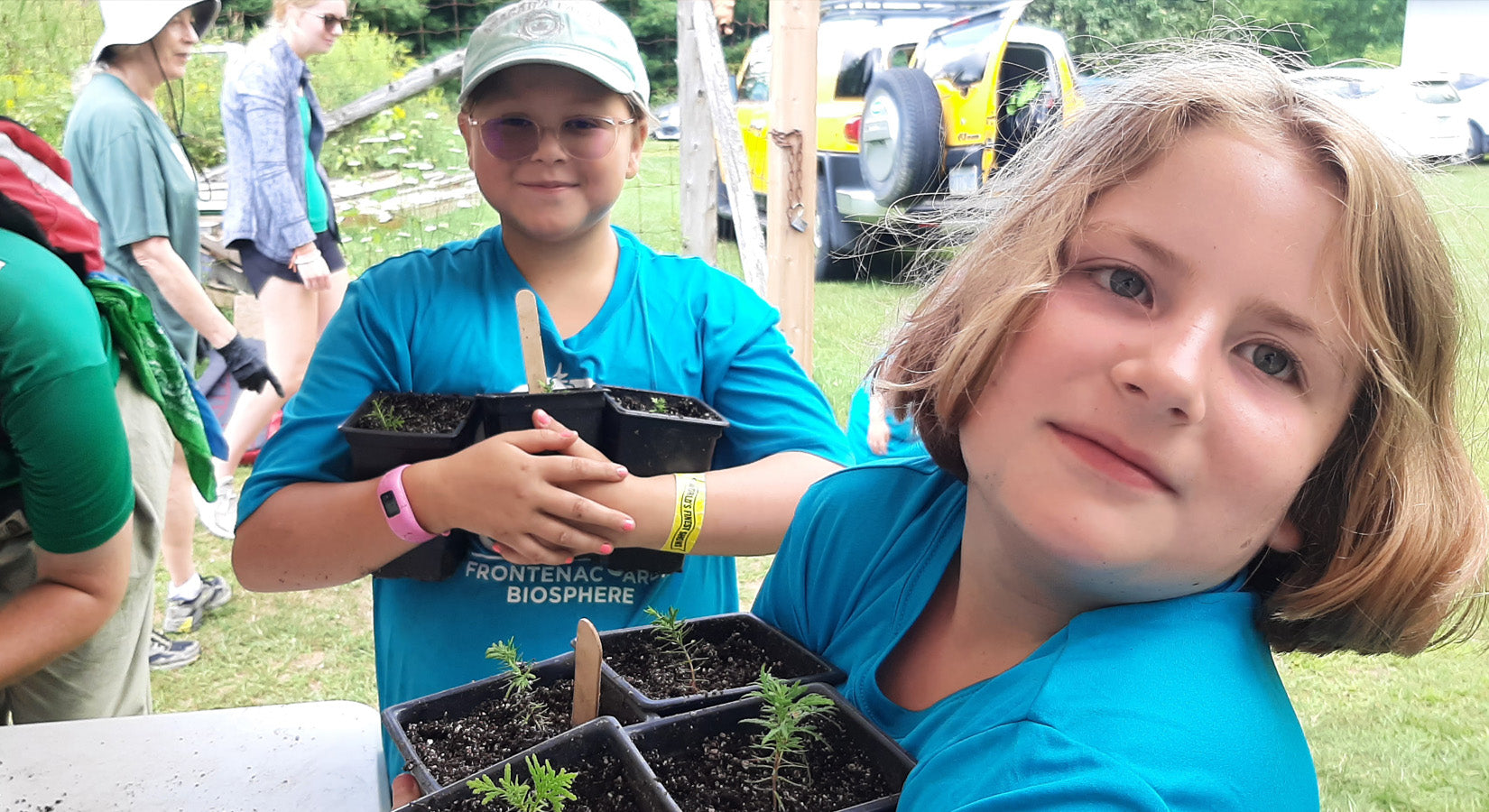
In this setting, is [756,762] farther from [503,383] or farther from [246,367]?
[246,367]

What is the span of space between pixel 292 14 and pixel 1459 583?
190 inches

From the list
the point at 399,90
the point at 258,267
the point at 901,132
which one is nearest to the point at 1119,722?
the point at 258,267

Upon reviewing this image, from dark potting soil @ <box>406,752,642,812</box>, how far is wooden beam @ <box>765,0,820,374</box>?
247cm

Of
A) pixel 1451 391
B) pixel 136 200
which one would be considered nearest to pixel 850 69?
pixel 136 200

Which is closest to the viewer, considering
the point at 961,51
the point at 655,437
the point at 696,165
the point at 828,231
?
the point at 655,437

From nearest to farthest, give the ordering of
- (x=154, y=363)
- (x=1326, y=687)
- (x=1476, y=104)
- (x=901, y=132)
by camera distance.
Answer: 1. (x=154, y=363)
2. (x=1476, y=104)
3. (x=1326, y=687)
4. (x=901, y=132)

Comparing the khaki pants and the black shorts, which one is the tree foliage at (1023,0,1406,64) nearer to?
the khaki pants

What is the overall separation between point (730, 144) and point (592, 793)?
3144 millimetres

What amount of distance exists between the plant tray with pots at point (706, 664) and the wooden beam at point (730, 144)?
Answer: 8.62ft

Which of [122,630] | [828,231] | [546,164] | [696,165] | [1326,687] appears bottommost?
[1326,687]

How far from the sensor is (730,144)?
152 inches

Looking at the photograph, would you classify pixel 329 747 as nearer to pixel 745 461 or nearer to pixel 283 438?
pixel 283 438

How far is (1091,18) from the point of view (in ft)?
16.2

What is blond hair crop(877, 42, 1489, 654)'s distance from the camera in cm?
90
